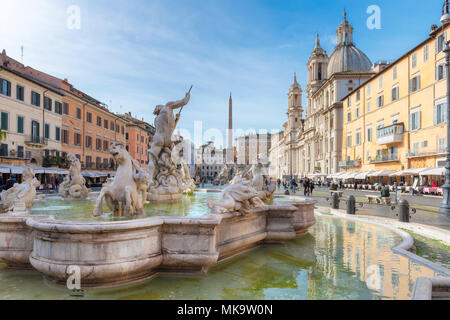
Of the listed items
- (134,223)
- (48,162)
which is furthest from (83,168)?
(134,223)

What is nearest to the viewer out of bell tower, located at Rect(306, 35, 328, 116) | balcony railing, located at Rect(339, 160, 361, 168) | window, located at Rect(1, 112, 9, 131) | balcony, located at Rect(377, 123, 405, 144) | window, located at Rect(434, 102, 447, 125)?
window, located at Rect(1, 112, 9, 131)

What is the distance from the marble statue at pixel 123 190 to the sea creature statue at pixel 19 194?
2227 mm

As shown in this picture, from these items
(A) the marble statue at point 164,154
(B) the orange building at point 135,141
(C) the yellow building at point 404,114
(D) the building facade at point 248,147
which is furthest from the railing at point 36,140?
(D) the building facade at point 248,147

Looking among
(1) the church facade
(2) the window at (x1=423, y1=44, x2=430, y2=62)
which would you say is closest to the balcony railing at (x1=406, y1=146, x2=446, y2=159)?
(2) the window at (x1=423, y1=44, x2=430, y2=62)

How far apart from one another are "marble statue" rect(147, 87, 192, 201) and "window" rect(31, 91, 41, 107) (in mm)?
22979

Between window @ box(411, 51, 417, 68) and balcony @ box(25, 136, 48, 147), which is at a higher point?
window @ box(411, 51, 417, 68)

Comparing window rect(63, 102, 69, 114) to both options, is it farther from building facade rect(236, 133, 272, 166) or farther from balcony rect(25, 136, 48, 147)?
building facade rect(236, 133, 272, 166)

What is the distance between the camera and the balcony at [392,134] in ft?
97.2

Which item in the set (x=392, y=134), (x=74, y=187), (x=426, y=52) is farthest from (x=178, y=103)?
(x=392, y=134)

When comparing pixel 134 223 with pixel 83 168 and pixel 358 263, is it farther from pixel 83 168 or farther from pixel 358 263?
pixel 83 168

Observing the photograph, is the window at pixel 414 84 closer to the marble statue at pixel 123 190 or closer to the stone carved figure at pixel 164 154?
the stone carved figure at pixel 164 154

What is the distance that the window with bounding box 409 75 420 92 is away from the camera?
89.0ft

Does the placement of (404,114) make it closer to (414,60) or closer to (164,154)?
(414,60)
